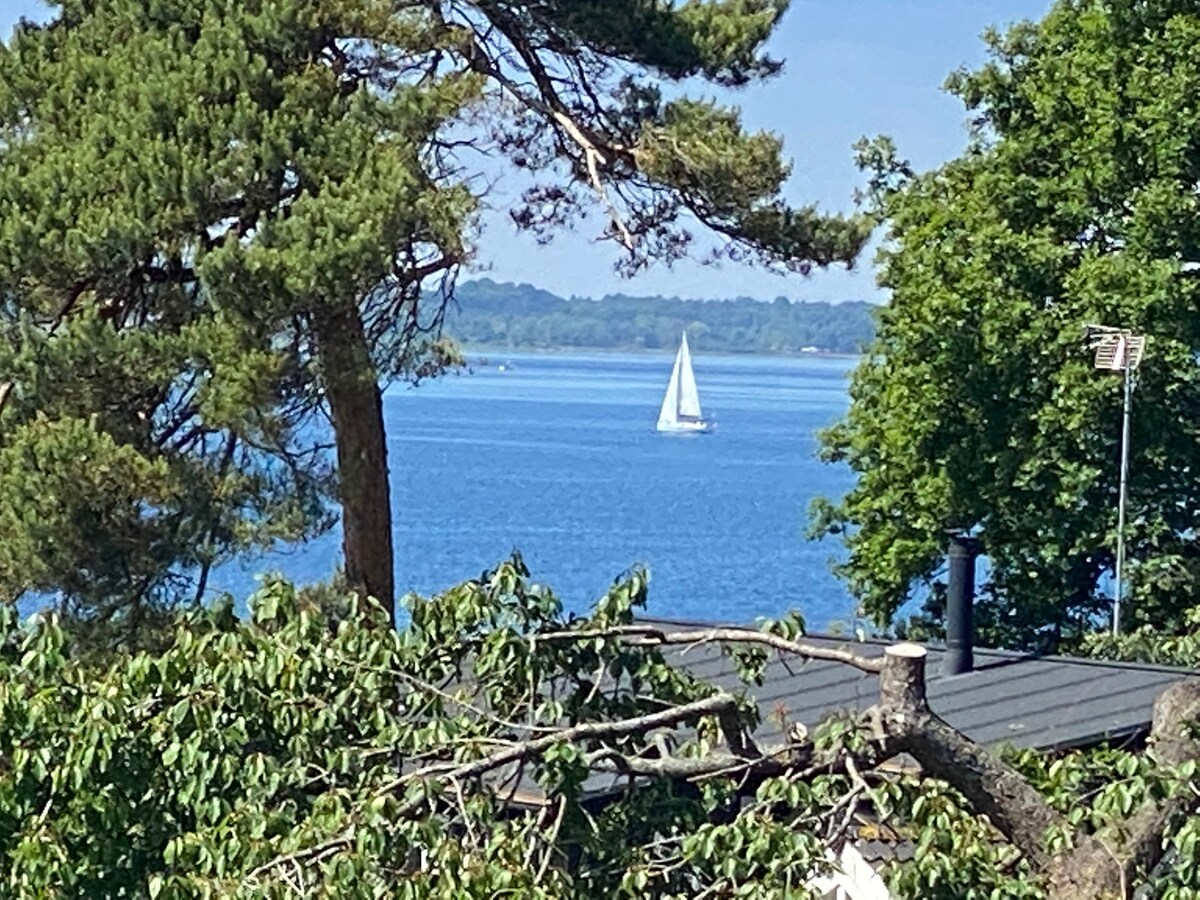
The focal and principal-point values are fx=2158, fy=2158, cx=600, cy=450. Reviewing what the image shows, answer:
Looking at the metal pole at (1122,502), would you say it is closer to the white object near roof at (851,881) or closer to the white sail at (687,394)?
the white object near roof at (851,881)

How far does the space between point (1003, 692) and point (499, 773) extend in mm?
4843

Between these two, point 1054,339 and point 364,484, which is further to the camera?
point 1054,339

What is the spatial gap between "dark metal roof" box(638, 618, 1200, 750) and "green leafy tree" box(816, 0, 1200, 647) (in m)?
9.57

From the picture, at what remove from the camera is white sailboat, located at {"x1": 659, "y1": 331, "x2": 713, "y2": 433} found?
216 feet

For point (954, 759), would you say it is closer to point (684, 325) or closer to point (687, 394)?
point (687, 394)

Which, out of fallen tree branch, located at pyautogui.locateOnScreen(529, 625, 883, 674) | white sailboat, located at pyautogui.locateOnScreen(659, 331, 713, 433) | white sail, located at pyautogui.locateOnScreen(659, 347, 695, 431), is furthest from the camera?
white sail, located at pyautogui.locateOnScreen(659, 347, 695, 431)

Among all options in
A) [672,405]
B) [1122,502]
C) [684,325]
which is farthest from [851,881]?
[684,325]

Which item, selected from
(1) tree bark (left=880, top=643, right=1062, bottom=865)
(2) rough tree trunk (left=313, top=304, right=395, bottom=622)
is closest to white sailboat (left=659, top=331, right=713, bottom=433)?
(2) rough tree trunk (left=313, top=304, right=395, bottom=622)

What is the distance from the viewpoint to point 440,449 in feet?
228

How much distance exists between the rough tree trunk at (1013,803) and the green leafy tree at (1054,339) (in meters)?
14.8

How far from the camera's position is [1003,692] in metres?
9.19

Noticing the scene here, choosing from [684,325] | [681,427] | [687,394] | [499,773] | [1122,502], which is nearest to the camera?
[499,773]

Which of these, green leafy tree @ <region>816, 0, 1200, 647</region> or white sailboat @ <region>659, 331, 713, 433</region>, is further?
white sailboat @ <region>659, 331, 713, 433</region>

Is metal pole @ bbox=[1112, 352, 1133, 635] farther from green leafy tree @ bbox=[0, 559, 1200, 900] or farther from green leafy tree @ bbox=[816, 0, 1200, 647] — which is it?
green leafy tree @ bbox=[0, 559, 1200, 900]
